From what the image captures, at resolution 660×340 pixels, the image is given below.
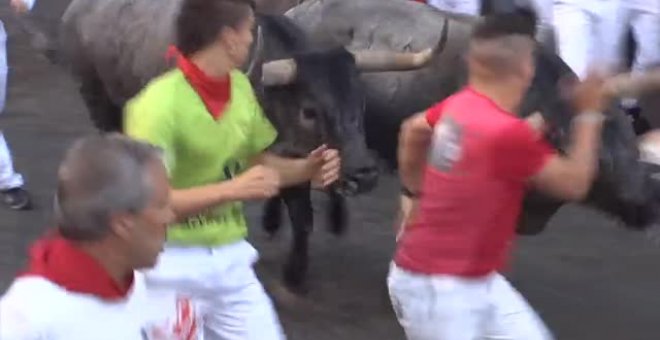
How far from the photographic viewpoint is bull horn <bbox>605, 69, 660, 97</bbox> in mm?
4953

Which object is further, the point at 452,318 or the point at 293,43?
the point at 293,43

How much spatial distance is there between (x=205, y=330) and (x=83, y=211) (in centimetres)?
166

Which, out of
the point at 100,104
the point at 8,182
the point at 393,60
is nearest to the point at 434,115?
the point at 393,60

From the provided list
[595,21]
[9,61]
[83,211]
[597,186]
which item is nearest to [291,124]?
[597,186]

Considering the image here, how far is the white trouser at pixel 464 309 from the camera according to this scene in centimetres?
470

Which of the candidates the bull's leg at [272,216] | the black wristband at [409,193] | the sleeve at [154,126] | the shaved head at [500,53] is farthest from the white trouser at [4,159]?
the shaved head at [500,53]

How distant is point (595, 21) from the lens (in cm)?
876

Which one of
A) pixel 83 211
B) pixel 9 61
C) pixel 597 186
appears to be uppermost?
pixel 83 211

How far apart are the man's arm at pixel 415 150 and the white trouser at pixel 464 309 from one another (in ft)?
1.66

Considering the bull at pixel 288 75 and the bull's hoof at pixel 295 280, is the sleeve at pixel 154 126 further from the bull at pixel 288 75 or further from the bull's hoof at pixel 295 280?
the bull's hoof at pixel 295 280

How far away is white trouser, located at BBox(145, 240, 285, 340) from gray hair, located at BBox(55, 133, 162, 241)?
4.47ft

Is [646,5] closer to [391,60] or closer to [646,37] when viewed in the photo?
[646,37]

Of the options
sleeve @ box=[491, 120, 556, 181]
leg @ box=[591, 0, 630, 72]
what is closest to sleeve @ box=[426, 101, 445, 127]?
sleeve @ box=[491, 120, 556, 181]

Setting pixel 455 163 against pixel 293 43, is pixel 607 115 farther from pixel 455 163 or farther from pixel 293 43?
pixel 455 163
